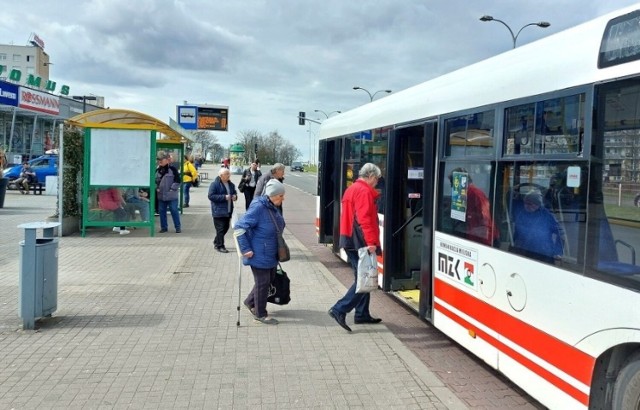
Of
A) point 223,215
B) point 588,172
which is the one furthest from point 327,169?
point 588,172

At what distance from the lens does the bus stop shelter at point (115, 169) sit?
11.9 meters

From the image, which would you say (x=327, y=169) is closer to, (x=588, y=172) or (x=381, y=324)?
(x=381, y=324)

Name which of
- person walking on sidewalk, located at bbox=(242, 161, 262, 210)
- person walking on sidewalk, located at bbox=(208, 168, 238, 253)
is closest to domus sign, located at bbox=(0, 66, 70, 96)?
person walking on sidewalk, located at bbox=(242, 161, 262, 210)

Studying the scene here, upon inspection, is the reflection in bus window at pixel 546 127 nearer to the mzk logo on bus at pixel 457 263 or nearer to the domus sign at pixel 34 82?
the mzk logo on bus at pixel 457 263

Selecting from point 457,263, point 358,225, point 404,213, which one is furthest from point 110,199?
point 457,263

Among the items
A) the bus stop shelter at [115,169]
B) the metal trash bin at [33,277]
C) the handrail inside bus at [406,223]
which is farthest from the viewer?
the bus stop shelter at [115,169]

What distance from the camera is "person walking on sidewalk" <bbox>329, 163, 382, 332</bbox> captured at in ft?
18.3

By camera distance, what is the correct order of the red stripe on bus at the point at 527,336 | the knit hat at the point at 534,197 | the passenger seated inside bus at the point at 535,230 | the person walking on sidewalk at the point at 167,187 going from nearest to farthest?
the red stripe on bus at the point at 527,336
the passenger seated inside bus at the point at 535,230
the knit hat at the point at 534,197
the person walking on sidewalk at the point at 167,187

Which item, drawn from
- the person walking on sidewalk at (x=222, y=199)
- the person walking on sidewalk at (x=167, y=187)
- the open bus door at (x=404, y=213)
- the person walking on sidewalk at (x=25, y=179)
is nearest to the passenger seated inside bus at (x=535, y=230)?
the open bus door at (x=404, y=213)

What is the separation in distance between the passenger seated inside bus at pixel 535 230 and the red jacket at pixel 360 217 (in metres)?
1.82

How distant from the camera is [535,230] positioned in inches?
148

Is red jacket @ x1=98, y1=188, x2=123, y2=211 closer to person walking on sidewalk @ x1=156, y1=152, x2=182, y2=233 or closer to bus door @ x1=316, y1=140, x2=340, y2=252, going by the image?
person walking on sidewalk @ x1=156, y1=152, x2=182, y2=233

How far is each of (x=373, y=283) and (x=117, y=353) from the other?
2565 millimetres

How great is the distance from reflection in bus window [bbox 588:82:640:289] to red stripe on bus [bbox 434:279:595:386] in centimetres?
58
